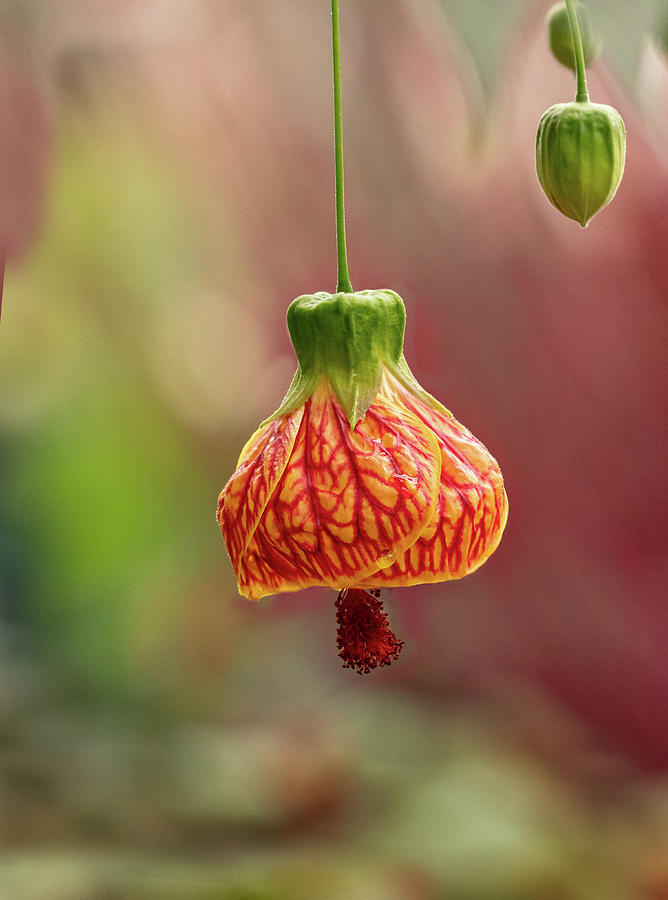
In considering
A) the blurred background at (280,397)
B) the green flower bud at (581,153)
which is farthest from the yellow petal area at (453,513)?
the blurred background at (280,397)

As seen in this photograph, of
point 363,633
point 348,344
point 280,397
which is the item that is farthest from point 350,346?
point 280,397

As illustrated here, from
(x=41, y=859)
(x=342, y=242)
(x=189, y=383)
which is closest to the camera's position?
(x=342, y=242)

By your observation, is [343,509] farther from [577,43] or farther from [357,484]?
[577,43]

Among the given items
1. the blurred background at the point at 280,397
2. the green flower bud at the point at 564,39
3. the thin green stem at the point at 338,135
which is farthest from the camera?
the blurred background at the point at 280,397

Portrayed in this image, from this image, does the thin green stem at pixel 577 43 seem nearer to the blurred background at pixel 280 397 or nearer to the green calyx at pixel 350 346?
the green calyx at pixel 350 346

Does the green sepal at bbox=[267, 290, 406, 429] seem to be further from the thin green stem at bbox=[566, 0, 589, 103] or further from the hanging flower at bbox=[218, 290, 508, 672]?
the thin green stem at bbox=[566, 0, 589, 103]

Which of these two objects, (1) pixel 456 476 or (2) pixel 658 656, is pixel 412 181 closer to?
(2) pixel 658 656

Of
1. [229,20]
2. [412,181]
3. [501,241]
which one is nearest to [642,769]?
[501,241]
